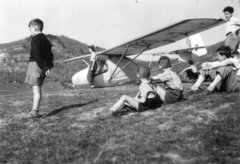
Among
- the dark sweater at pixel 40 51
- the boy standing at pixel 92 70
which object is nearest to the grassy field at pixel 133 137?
the dark sweater at pixel 40 51

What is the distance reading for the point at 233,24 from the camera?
7.46 m

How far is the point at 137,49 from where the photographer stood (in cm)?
1177

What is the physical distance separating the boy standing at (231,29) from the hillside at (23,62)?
18.0m

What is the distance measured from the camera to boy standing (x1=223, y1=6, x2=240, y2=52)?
23.8 ft

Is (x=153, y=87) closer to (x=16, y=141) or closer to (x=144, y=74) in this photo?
(x=144, y=74)

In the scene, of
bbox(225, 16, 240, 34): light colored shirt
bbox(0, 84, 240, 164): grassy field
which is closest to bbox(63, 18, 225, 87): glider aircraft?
bbox(225, 16, 240, 34): light colored shirt

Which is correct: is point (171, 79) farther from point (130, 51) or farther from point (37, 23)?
point (130, 51)

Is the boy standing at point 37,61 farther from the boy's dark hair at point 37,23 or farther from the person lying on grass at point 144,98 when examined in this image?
the person lying on grass at point 144,98

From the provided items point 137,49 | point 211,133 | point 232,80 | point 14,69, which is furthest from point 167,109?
point 14,69

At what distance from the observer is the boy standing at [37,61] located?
4473 mm

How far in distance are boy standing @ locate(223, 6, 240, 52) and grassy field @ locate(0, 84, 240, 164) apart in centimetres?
330

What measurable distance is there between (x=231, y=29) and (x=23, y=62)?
31.7 metres

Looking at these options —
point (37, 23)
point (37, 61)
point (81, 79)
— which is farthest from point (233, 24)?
point (81, 79)

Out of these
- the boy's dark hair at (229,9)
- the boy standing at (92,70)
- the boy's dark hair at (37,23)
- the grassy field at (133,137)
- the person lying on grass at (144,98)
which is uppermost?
the boy's dark hair at (229,9)
